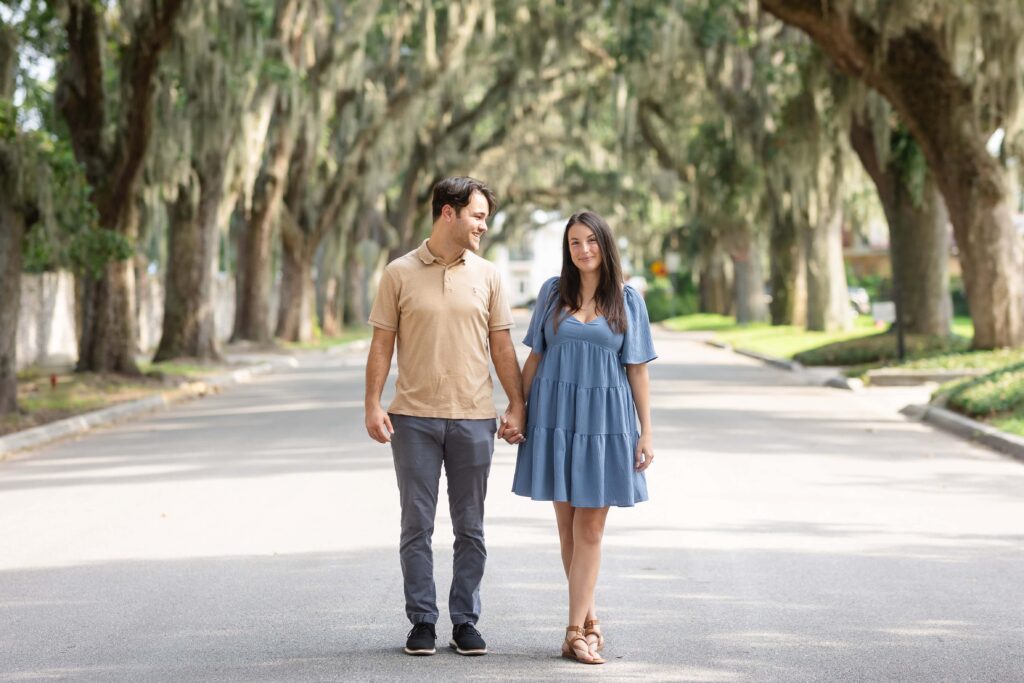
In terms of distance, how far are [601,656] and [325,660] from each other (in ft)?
3.45

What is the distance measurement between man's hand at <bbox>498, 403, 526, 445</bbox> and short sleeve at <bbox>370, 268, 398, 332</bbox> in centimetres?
57

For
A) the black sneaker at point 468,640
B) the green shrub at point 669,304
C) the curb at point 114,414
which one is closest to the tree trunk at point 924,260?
the curb at point 114,414

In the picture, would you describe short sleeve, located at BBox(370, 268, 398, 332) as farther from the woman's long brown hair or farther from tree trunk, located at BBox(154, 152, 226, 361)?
tree trunk, located at BBox(154, 152, 226, 361)

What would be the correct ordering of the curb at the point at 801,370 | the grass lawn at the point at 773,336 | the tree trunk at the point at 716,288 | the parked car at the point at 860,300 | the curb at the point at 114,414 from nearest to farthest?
the curb at the point at 114,414 → the curb at the point at 801,370 → the grass lawn at the point at 773,336 → the tree trunk at the point at 716,288 → the parked car at the point at 860,300

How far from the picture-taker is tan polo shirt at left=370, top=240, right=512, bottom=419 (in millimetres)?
6137

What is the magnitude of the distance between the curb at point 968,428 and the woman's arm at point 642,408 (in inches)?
314

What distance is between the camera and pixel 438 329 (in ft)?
20.2

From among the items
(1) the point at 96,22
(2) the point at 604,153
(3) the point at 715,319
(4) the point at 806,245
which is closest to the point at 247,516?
(1) the point at 96,22

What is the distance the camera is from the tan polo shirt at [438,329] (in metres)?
6.14

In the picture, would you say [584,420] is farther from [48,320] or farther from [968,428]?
[48,320]

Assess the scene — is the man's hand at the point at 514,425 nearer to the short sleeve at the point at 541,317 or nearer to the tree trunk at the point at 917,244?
the short sleeve at the point at 541,317

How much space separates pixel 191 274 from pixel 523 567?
2197 cm

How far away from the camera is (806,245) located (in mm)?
37094

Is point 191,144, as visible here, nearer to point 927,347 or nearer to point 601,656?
point 927,347
